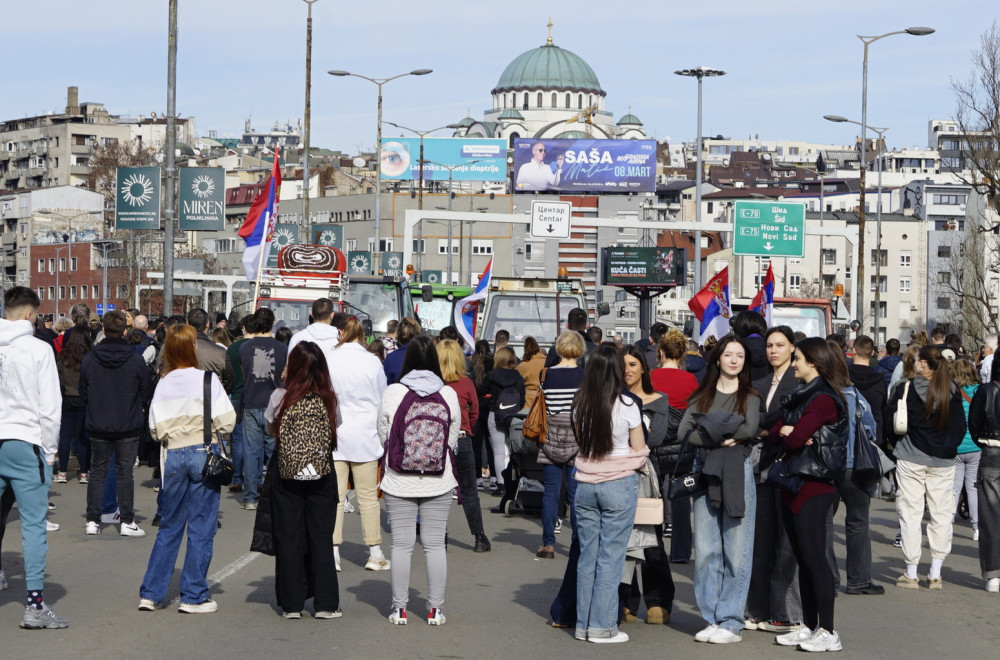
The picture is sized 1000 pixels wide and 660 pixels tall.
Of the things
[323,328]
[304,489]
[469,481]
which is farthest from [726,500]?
[323,328]

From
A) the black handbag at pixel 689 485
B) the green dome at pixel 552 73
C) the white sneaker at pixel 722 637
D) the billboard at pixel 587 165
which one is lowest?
the white sneaker at pixel 722 637

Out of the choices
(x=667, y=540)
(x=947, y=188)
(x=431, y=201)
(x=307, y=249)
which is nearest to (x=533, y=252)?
(x=431, y=201)

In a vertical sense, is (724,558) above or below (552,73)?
below

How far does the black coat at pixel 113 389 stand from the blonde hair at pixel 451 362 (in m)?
2.84

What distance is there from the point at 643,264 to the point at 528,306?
41.4 metres

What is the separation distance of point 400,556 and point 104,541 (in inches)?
174

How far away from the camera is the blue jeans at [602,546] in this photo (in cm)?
868

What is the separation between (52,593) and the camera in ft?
33.0

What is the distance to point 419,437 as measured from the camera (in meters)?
9.17

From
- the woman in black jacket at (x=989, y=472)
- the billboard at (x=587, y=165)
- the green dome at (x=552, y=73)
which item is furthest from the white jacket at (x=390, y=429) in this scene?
the green dome at (x=552, y=73)

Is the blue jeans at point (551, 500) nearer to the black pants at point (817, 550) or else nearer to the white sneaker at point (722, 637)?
the white sneaker at point (722, 637)

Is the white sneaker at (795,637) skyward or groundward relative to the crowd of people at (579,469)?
groundward

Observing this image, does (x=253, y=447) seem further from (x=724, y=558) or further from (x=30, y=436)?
(x=724, y=558)

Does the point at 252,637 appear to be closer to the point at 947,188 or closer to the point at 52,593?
the point at 52,593
